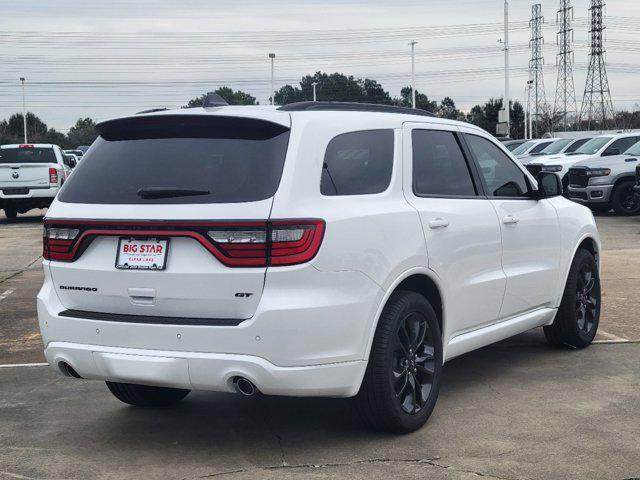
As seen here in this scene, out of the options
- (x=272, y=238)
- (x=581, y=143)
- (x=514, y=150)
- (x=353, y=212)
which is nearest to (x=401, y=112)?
(x=353, y=212)

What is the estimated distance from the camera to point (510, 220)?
639 cm

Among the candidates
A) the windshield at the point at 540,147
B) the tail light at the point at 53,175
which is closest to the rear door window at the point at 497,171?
the tail light at the point at 53,175

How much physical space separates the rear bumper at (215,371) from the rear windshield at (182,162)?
0.75 m

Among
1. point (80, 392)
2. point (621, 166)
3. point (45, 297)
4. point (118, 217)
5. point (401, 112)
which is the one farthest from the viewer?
point (621, 166)

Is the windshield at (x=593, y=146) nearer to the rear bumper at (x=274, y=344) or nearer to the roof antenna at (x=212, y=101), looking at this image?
the roof antenna at (x=212, y=101)

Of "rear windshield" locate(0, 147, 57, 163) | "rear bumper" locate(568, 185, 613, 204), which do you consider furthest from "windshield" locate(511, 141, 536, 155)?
"rear windshield" locate(0, 147, 57, 163)

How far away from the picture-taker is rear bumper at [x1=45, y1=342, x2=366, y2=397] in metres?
4.62

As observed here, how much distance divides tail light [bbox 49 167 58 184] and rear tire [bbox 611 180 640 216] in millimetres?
12576

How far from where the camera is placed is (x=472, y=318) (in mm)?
5969

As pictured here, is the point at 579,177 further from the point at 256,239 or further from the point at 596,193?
the point at 256,239

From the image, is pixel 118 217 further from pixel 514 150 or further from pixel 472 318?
pixel 514 150

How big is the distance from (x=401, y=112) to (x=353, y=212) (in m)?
1.18

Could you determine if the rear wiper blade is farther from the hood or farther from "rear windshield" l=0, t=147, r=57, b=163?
the hood

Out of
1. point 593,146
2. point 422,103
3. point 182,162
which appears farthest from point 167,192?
point 422,103
